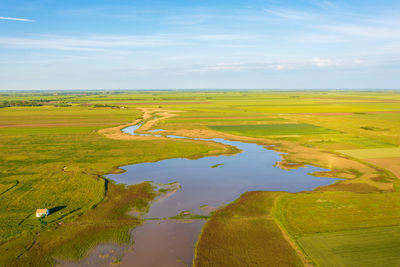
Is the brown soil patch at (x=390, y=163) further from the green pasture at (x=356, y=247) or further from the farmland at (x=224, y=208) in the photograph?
the green pasture at (x=356, y=247)

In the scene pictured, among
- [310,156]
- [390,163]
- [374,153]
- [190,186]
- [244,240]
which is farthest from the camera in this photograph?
[374,153]

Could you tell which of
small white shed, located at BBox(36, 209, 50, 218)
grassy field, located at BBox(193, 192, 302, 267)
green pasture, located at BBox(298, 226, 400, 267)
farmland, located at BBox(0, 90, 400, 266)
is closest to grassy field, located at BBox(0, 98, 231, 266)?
farmland, located at BBox(0, 90, 400, 266)

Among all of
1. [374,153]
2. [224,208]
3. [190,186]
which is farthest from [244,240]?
[374,153]

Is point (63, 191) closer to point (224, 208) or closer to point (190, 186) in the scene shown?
point (190, 186)

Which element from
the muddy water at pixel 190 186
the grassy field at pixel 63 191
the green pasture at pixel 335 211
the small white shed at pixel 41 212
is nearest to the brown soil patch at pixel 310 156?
the muddy water at pixel 190 186

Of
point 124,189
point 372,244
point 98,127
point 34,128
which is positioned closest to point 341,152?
point 372,244

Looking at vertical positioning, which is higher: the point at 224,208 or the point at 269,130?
the point at 269,130

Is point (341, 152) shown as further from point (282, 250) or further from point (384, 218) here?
point (282, 250)
